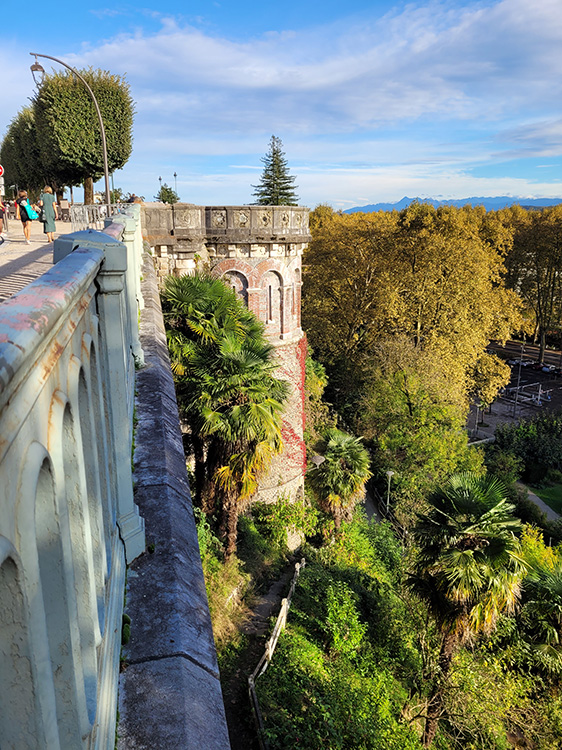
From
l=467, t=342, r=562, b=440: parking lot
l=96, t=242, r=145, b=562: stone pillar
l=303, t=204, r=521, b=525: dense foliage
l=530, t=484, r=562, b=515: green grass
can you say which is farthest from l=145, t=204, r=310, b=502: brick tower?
l=467, t=342, r=562, b=440: parking lot

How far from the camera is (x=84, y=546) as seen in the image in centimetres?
153

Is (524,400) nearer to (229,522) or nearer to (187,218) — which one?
(187,218)

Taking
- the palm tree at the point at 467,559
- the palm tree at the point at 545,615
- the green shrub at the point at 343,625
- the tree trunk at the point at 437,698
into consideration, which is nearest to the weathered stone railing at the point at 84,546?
the palm tree at the point at 467,559

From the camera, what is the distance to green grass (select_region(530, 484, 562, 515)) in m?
22.3

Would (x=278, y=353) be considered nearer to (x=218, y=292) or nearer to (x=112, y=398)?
(x=218, y=292)

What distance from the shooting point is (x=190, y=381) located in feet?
33.5

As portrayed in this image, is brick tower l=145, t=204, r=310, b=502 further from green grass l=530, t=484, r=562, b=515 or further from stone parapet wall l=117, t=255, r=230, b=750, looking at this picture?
green grass l=530, t=484, r=562, b=515

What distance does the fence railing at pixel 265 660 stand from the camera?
8711 mm

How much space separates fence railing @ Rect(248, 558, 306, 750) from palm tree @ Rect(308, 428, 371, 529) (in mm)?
2302

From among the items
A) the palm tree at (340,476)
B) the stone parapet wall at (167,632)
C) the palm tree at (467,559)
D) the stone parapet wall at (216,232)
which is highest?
the stone parapet wall at (216,232)

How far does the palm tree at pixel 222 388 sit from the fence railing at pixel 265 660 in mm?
2456

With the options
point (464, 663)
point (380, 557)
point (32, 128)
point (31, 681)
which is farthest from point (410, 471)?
point (32, 128)

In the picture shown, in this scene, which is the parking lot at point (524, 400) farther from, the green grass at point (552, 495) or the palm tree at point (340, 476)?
the palm tree at point (340, 476)

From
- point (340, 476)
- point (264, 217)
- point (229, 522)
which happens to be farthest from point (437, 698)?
point (264, 217)
